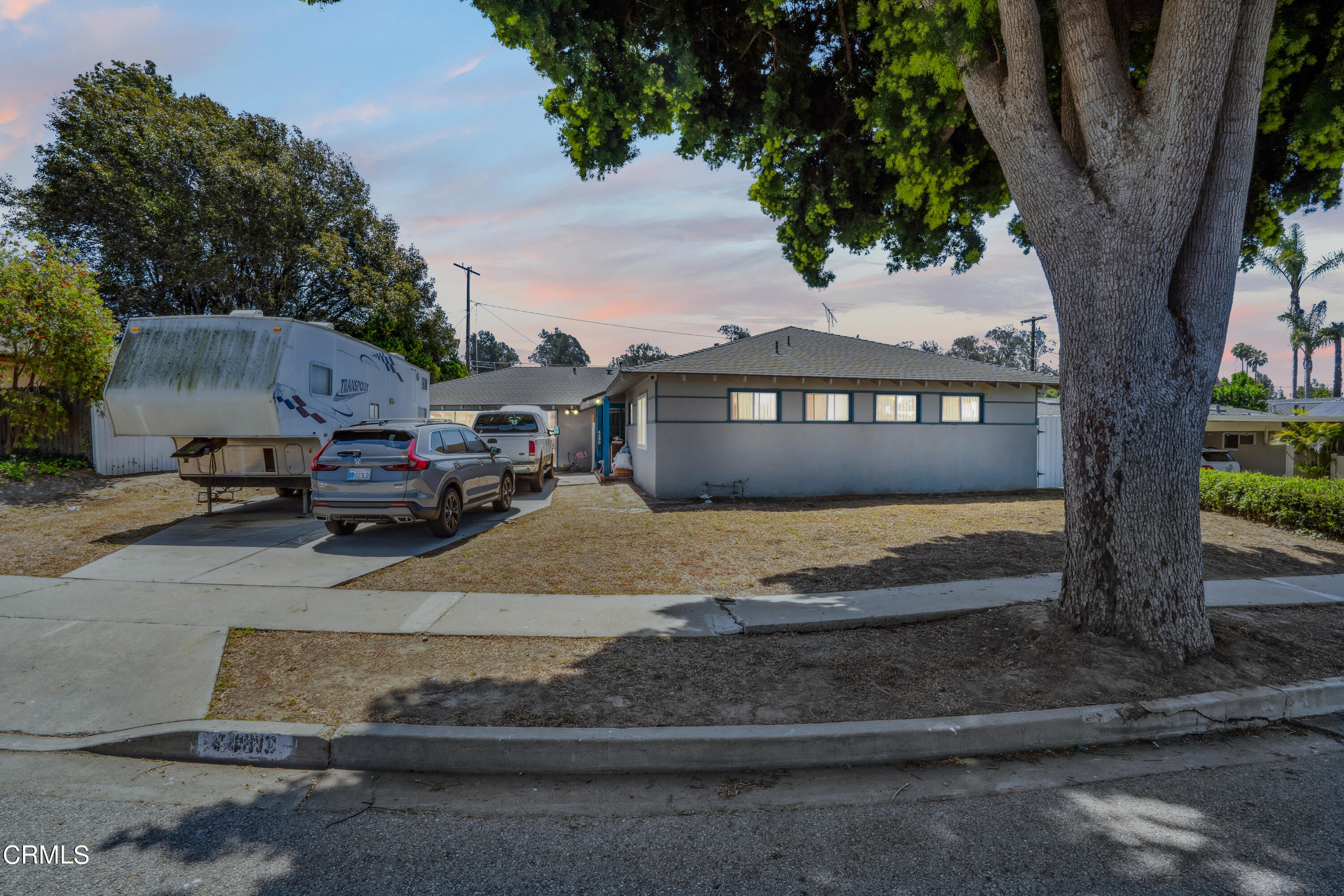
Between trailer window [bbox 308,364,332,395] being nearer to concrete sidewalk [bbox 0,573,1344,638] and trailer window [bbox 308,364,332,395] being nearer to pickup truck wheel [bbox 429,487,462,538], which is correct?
pickup truck wheel [bbox 429,487,462,538]

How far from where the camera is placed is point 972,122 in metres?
8.09

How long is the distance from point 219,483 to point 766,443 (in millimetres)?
11464

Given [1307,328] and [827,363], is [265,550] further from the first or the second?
[1307,328]

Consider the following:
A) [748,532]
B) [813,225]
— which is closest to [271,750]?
[748,532]

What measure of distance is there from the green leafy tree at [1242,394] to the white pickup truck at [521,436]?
4326 cm

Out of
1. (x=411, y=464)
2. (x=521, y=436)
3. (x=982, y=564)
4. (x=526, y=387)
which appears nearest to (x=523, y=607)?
(x=411, y=464)

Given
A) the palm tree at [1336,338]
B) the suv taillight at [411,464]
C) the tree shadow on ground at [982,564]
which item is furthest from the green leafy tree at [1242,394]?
the suv taillight at [411,464]

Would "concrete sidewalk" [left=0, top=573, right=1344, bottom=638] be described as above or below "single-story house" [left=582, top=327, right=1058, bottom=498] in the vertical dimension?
below

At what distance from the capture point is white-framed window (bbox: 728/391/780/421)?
15586mm

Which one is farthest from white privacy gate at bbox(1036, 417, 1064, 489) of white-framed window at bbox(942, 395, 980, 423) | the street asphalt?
the street asphalt

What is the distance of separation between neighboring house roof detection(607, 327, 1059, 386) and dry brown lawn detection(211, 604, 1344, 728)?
32.9 ft

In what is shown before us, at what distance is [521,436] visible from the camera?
51.4 feet

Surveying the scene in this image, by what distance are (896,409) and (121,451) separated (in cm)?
2003

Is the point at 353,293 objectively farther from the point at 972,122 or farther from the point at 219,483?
the point at 972,122
